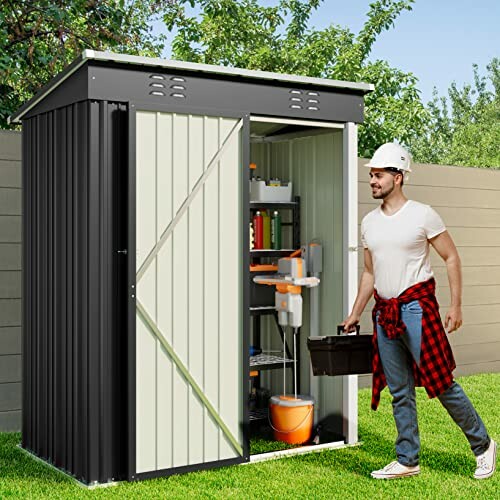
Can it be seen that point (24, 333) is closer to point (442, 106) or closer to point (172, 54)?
point (172, 54)

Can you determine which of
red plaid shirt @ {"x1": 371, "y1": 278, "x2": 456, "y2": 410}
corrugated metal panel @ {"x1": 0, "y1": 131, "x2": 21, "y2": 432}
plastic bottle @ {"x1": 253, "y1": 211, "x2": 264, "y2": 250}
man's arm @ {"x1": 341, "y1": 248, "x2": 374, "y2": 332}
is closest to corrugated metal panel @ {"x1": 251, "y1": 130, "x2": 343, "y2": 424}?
plastic bottle @ {"x1": 253, "y1": 211, "x2": 264, "y2": 250}

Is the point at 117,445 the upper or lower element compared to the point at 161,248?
lower

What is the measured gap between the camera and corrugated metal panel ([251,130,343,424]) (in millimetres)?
5500

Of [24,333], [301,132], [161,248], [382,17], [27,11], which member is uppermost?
[382,17]

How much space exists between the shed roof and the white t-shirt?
943 mm

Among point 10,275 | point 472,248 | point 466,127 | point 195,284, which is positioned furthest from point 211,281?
point 466,127

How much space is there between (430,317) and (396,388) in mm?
393

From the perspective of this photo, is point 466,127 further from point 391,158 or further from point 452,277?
point 452,277

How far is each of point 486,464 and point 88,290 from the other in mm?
2112

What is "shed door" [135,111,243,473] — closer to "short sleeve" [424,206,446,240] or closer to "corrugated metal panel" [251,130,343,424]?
"corrugated metal panel" [251,130,343,424]

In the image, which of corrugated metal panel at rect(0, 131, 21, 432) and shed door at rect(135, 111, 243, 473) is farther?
corrugated metal panel at rect(0, 131, 21, 432)

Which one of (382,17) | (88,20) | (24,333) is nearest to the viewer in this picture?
(24,333)

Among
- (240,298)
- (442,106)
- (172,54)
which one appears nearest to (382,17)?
(172,54)

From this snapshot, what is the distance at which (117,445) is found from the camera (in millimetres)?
4598
